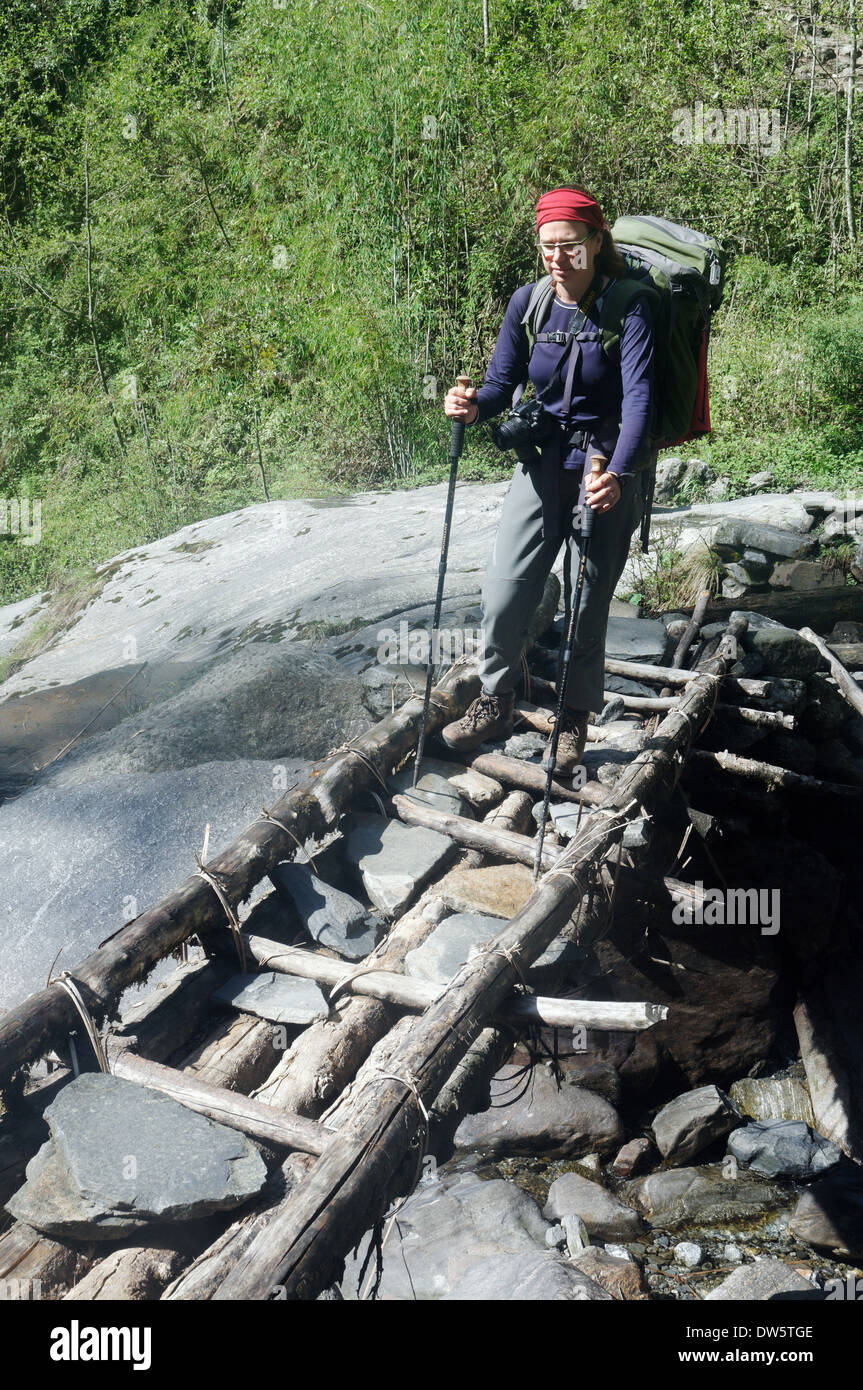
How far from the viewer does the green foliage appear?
476 inches

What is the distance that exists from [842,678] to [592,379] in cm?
432

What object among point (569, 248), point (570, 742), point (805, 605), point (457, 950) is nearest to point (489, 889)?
point (457, 950)

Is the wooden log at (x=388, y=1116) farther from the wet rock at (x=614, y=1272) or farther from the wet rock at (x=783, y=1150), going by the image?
the wet rock at (x=783, y=1150)

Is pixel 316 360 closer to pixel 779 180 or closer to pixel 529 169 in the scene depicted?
pixel 529 169

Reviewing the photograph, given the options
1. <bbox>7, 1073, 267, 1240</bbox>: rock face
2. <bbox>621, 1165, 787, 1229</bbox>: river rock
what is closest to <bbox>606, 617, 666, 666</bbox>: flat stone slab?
<bbox>621, 1165, 787, 1229</bbox>: river rock

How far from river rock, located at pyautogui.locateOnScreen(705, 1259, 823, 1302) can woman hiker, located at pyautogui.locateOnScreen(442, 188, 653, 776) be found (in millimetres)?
2282

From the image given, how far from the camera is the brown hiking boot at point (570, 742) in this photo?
4730mm

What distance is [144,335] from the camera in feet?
54.5

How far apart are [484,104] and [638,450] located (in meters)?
11.8

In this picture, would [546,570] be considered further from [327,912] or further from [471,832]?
[327,912]

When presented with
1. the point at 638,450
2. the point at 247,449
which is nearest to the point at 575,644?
the point at 638,450

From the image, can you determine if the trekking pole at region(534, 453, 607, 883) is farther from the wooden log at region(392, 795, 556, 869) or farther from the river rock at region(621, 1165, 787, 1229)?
the river rock at region(621, 1165, 787, 1229)

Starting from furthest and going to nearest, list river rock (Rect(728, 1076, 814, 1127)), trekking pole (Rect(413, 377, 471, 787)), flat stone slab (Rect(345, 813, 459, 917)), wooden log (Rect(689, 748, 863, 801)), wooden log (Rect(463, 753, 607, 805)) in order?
1. wooden log (Rect(689, 748, 863, 801))
2. wooden log (Rect(463, 753, 607, 805))
3. river rock (Rect(728, 1076, 814, 1127))
4. trekking pole (Rect(413, 377, 471, 787))
5. flat stone slab (Rect(345, 813, 459, 917))

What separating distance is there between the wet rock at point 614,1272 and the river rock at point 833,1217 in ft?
2.74
